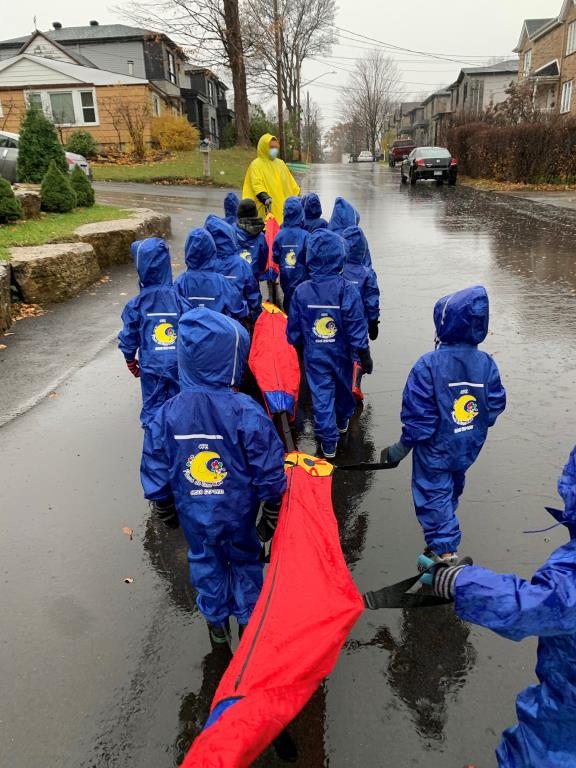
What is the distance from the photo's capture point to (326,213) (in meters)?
18.2

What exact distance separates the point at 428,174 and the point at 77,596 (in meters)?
27.9

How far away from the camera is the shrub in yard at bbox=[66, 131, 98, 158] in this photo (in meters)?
28.5

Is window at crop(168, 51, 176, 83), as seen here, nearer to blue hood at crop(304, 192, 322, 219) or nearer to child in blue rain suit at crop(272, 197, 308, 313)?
blue hood at crop(304, 192, 322, 219)

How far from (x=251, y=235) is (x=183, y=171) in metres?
21.1

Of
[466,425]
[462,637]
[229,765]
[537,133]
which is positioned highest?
[537,133]

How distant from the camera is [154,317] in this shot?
4.66 metres

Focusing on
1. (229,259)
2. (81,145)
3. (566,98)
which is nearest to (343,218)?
(229,259)

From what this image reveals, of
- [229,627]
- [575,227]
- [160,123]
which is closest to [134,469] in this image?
[229,627]

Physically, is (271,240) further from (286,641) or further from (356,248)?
(286,641)

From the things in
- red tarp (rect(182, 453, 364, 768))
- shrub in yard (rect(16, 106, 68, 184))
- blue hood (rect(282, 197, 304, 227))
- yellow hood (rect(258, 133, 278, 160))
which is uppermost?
shrub in yard (rect(16, 106, 68, 184))

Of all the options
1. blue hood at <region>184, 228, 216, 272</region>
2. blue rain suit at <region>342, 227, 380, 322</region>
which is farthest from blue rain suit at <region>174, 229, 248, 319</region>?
blue rain suit at <region>342, 227, 380, 322</region>

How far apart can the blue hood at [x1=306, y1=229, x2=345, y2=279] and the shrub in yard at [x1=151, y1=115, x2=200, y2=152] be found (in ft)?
98.2

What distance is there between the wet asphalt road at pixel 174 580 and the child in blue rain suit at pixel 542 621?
570 mm

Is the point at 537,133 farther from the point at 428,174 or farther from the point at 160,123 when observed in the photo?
the point at 160,123
